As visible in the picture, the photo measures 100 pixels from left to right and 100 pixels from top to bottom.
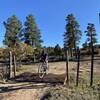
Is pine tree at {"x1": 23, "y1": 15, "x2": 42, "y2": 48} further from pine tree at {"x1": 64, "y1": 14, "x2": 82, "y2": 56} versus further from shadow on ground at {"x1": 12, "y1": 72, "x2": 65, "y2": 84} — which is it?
shadow on ground at {"x1": 12, "y1": 72, "x2": 65, "y2": 84}

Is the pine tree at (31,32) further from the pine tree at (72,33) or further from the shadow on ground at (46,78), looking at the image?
the shadow on ground at (46,78)

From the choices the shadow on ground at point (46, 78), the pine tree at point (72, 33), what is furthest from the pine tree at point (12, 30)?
the shadow on ground at point (46, 78)

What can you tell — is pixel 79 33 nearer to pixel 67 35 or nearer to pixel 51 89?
pixel 67 35

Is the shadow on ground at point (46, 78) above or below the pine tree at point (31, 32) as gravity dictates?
below

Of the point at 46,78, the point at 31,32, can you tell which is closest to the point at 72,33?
the point at 31,32

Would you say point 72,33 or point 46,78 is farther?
point 72,33

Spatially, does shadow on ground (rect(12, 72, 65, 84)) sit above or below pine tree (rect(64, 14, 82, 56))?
below

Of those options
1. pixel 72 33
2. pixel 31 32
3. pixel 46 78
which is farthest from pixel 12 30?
pixel 46 78

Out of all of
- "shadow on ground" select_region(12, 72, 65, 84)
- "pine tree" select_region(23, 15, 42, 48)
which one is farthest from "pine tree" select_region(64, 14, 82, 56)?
"shadow on ground" select_region(12, 72, 65, 84)

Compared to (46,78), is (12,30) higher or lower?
higher

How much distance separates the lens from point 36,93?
15.9 m

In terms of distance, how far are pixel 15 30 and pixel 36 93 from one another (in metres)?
54.4

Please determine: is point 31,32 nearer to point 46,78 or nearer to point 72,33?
point 72,33

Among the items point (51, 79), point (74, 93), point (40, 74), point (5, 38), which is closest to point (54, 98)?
point (74, 93)
